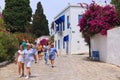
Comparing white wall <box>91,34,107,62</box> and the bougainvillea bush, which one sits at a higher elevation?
the bougainvillea bush

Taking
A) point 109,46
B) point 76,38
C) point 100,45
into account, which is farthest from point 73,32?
point 109,46

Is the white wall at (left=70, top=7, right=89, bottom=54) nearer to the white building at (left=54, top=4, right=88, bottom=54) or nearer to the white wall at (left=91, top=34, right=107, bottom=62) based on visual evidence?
the white building at (left=54, top=4, right=88, bottom=54)

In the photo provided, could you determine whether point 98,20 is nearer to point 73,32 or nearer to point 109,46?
point 109,46

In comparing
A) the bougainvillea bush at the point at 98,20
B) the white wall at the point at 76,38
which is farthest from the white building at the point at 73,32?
the bougainvillea bush at the point at 98,20

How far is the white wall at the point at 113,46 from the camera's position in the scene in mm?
22111

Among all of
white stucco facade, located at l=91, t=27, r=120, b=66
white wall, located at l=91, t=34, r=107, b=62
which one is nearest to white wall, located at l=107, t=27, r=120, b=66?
white stucco facade, located at l=91, t=27, r=120, b=66

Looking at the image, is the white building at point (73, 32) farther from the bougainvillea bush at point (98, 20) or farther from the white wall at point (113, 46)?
the white wall at point (113, 46)

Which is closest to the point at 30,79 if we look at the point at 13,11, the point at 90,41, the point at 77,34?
the point at 90,41

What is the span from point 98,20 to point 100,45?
1891 millimetres

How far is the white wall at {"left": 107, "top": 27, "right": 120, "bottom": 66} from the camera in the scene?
22111 mm

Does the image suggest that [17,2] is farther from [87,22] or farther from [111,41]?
[111,41]

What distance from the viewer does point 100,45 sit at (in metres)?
27.0

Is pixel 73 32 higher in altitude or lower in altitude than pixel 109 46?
higher

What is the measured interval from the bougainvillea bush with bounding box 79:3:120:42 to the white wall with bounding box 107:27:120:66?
62.9 inches
